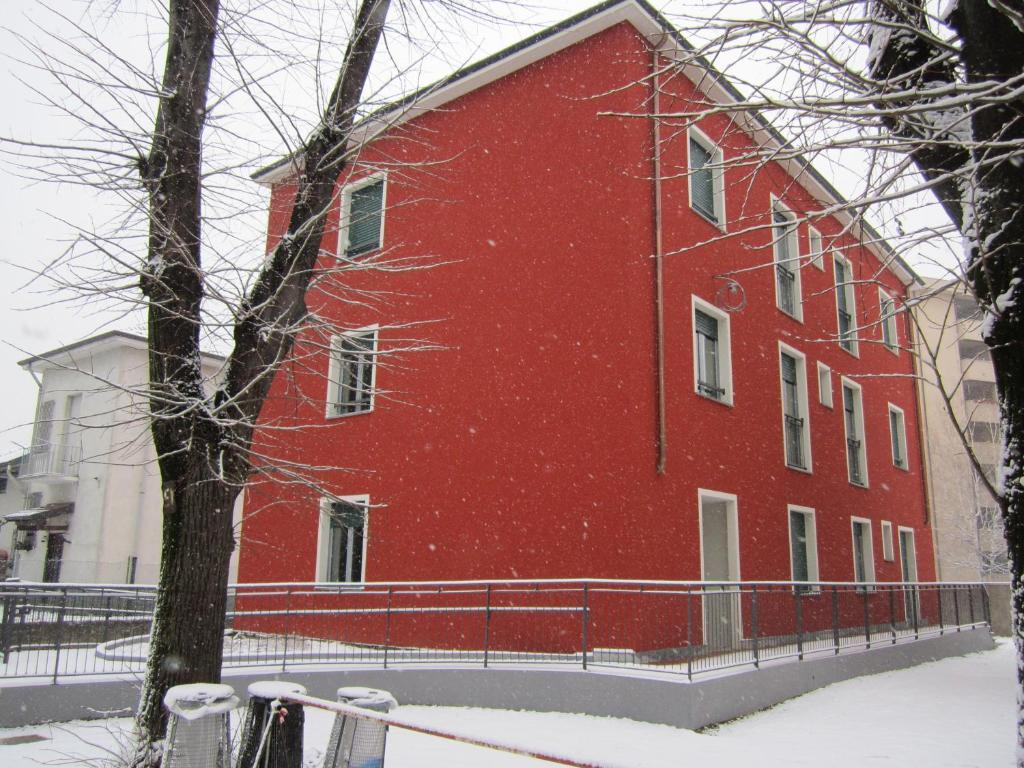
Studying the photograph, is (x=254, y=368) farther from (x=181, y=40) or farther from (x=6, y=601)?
(x=6, y=601)

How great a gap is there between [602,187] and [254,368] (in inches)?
311

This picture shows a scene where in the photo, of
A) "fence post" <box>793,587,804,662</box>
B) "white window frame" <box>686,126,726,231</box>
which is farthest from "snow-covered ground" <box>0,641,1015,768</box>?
"white window frame" <box>686,126,726,231</box>

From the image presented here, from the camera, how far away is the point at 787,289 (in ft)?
58.2

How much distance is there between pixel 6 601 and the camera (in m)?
9.02

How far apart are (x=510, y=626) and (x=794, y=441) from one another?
7978 mm

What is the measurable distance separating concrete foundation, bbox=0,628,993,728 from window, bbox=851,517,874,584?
28.3 ft

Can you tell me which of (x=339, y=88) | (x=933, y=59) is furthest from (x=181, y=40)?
(x=933, y=59)

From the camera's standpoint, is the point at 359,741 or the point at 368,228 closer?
the point at 359,741

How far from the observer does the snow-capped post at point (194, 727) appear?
4.67 m

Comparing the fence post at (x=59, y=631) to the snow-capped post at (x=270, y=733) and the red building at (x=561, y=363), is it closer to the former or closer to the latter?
the red building at (x=561, y=363)

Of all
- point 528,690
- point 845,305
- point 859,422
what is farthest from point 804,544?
point 528,690

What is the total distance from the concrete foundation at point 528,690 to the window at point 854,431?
9.24 metres

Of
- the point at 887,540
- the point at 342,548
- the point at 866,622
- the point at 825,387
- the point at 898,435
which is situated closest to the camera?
the point at 866,622

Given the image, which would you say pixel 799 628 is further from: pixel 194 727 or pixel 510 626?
pixel 194 727
